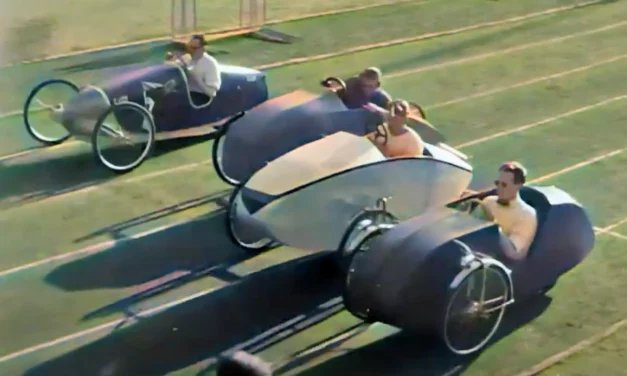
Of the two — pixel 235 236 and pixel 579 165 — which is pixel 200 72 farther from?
pixel 579 165

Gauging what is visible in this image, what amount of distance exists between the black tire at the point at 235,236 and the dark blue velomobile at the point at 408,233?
0.03 ft

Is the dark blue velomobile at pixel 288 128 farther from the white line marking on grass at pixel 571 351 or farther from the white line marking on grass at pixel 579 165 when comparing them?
the white line marking on grass at pixel 571 351

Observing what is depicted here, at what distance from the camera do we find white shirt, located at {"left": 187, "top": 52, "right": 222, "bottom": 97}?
9586 millimetres

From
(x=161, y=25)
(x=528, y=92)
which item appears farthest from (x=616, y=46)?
(x=161, y=25)

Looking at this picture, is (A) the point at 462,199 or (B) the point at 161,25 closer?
(A) the point at 462,199

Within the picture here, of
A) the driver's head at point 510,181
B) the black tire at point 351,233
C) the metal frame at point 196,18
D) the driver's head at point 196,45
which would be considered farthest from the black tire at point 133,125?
the metal frame at point 196,18

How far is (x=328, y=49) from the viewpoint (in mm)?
13602

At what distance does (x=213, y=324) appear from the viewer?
657 cm

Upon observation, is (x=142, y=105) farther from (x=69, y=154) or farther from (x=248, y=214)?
(x=248, y=214)

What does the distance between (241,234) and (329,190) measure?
881 millimetres

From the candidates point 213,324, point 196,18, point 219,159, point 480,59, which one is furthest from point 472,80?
point 213,324

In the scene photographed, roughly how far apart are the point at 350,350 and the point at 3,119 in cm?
566

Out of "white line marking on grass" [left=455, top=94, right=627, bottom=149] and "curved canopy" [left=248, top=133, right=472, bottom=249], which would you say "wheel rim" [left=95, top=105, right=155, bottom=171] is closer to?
"curved canopy" [left=248, top=133, right=472, bottom=249]

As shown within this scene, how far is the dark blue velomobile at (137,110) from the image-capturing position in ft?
29.5
